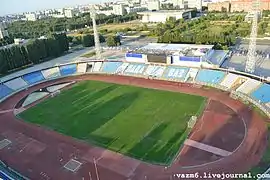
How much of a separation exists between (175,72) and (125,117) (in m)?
18.0

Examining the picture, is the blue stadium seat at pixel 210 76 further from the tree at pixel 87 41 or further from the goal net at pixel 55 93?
the tree at pixel 87 41

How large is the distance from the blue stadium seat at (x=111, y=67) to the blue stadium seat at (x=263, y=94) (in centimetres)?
2927

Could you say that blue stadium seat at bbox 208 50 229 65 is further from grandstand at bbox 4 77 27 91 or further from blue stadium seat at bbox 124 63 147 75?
grandstand at bbox 4 77 27 91

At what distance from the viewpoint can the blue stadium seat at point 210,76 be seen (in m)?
47.0

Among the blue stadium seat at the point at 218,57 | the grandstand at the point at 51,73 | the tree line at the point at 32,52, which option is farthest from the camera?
the tree line at the point at 32,52

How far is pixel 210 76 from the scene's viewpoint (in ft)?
158

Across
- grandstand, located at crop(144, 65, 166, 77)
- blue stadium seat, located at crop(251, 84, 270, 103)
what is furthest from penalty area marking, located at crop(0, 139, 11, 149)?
blue stadium seat, located at crop(251, 84, 270, 103)

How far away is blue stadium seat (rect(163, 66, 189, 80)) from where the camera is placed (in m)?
50.9

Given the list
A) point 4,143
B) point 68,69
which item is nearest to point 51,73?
point 68,69

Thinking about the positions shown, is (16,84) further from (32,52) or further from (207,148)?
Answer: (207,148)

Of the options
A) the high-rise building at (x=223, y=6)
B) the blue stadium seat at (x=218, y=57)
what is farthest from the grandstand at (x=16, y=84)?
the high-rise building at (x=223, y=6)

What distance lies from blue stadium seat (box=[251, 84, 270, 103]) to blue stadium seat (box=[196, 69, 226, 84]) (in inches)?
292

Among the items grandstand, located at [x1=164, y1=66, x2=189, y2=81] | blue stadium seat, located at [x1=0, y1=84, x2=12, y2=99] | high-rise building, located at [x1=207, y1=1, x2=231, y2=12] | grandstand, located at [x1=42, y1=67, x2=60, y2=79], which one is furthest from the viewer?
high-rise building, located at [x1=207, y1=1, x2=231, y2=12]

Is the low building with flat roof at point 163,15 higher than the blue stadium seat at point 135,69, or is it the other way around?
the low building with flat roof at point 163,15
